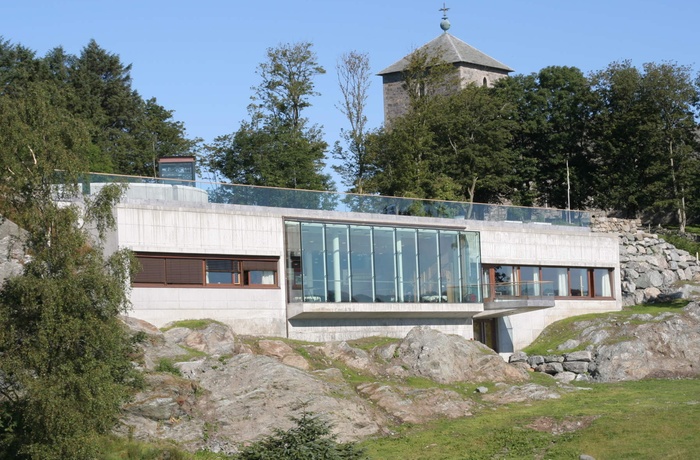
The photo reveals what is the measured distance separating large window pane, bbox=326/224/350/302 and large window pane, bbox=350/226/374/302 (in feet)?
0.77

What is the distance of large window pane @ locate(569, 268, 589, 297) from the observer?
50125 millimetres

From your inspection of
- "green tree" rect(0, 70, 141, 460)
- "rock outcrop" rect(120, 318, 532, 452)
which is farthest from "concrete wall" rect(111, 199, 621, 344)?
"green tree" rect(0, 70, 141, 460)

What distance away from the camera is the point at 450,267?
4400cm

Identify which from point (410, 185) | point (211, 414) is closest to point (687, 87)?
point (410, 185)

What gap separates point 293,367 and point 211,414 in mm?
3832

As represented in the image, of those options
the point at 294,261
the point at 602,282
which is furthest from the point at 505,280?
the point at 294,261

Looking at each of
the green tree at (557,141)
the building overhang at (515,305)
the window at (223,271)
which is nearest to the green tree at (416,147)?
the green tree at (557,141)

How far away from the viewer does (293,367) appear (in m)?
34.4

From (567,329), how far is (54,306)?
27070 mm

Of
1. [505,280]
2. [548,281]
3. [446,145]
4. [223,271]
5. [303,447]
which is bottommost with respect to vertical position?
[303,447]

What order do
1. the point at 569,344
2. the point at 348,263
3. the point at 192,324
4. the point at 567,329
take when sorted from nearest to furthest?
the point at 192,324
the point at 348,263
the point at 569,344
the point at 567,329

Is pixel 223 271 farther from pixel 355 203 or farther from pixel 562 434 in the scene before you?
pixel 562 434

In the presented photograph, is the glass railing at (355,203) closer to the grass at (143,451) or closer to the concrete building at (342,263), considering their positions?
the concrete building at (342,263)

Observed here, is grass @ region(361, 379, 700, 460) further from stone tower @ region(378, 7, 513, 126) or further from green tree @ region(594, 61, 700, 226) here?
stone tower @ region(378, 7, 513, 126)
